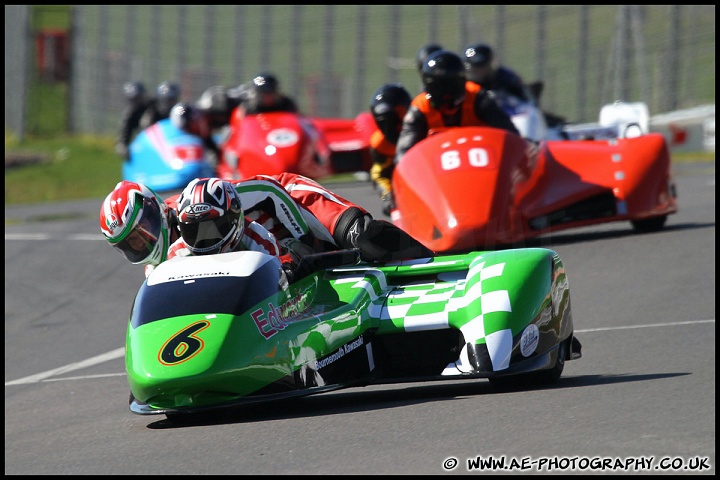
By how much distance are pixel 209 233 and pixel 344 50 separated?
18.1 m

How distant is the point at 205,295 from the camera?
589 cm

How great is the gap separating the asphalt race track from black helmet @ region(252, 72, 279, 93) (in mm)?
5749

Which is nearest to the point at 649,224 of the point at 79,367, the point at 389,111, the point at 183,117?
the point at 389,111

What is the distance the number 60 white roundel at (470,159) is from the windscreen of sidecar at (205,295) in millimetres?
4132

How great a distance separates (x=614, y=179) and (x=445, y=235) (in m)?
2.21

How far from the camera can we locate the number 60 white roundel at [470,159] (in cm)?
1002

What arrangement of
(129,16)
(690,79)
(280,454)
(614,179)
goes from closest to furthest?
(280,454) → (614,179) → (690,79) → (129,16)

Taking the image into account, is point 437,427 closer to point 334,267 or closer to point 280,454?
point 280,454

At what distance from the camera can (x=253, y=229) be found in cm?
665

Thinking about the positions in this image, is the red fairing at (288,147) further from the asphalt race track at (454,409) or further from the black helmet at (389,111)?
the asphalt race track at (454,409)

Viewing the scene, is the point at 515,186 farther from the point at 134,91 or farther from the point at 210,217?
the point at 134,91

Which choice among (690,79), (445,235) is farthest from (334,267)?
(690,79)

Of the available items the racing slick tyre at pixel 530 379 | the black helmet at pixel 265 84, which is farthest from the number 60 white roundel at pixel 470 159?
the black helmet at pixel 265 84

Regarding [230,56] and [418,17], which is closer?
[418,17]
